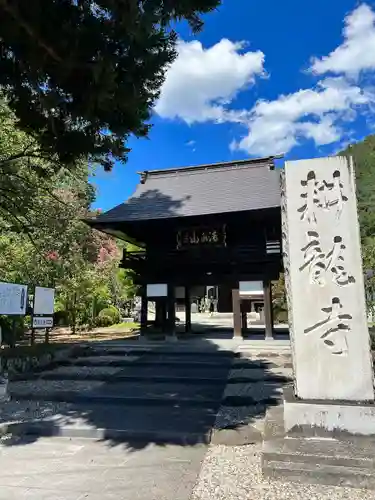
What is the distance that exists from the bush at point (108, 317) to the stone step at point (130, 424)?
14.9 meters

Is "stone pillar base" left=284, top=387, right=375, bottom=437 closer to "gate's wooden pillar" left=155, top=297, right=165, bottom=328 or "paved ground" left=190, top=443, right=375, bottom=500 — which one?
"paved ground" left=190, top=443, right=375, bottom=500

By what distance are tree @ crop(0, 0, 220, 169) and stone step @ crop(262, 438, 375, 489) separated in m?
3.98

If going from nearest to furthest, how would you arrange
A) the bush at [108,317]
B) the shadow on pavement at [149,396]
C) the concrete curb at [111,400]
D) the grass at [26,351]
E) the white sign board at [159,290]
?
the shadow on pavement at [149,396]
the concrete curb at [111,400]
the grass at [26,351]
the white sign board at [159,290]
the bush at [108,317]

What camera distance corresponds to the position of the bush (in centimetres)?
2048

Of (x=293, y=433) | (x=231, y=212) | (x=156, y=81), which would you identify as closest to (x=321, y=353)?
(x=293, y=433)

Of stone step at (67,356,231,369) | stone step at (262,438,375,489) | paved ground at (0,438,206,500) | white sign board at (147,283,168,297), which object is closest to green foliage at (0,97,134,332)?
white sign board at (147,283,168,297)

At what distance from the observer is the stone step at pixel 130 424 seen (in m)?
4.61

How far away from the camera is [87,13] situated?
13.5ft

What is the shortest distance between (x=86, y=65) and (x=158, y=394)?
17.0ft

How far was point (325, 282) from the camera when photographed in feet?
13.1

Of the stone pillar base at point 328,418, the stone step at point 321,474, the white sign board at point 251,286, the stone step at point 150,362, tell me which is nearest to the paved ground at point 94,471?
the stone step at point 321,474

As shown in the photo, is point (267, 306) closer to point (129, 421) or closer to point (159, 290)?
point (159, 290)

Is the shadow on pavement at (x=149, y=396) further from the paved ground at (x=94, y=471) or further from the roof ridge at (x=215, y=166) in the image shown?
the roof ridge at (x=215, y=166)

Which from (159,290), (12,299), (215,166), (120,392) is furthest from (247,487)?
(215,166)
